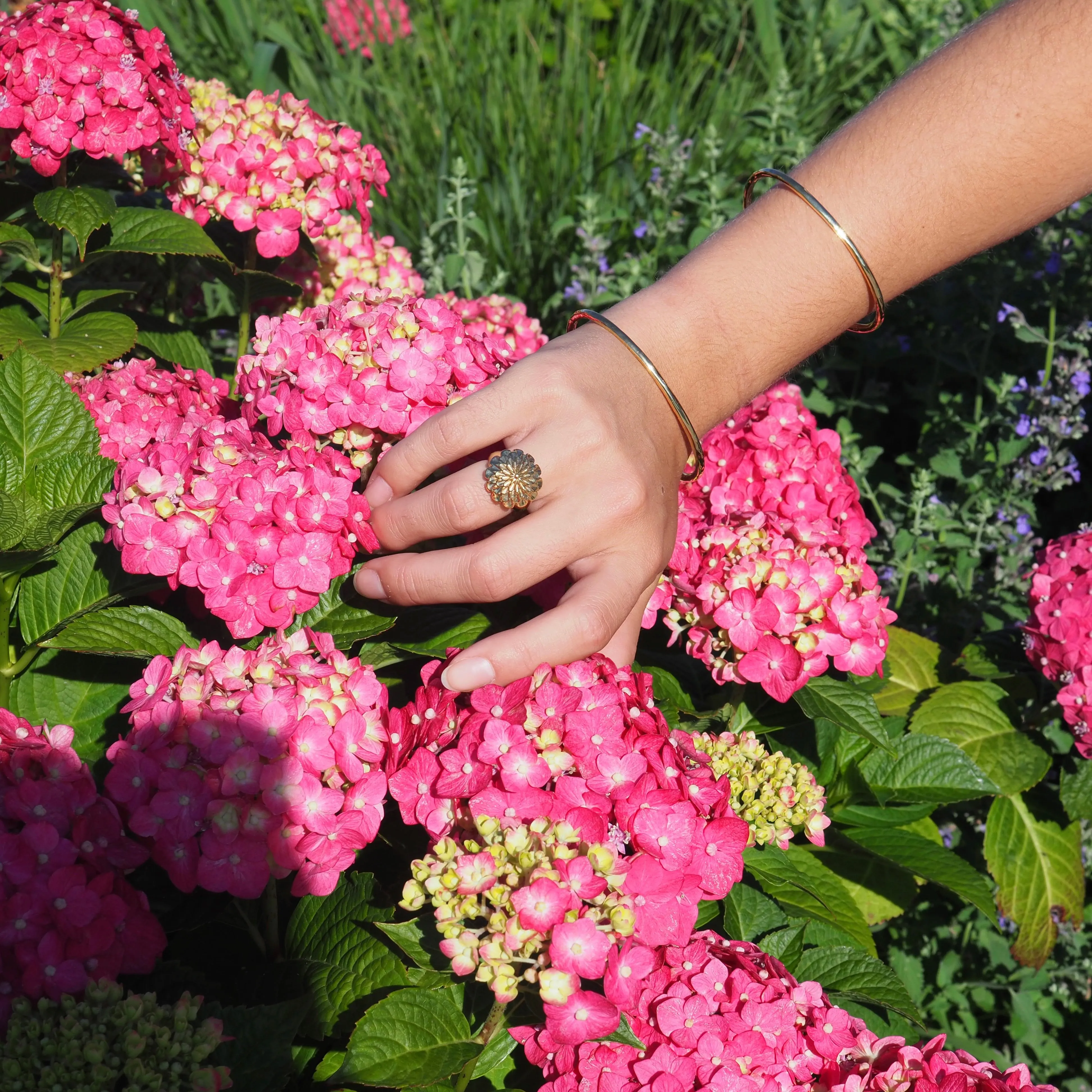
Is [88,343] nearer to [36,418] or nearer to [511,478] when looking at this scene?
[36,418]

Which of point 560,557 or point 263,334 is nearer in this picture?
point 560,557

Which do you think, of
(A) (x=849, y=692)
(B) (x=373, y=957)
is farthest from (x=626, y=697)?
(A) (x=849, y=692)

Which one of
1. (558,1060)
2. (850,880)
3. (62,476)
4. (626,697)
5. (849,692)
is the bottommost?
(850,880)

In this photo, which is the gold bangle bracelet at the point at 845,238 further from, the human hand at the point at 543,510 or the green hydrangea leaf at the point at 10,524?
the green hydrangea leaf at the point at 10,524

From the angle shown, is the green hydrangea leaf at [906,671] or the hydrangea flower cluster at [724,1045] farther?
the green hydrangea leaf at [906,671]

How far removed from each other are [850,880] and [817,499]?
865mm

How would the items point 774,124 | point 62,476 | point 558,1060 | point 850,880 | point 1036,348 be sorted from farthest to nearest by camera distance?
point 774,124, point 1036,348, point 850,880, point 62,476, point 558,1060

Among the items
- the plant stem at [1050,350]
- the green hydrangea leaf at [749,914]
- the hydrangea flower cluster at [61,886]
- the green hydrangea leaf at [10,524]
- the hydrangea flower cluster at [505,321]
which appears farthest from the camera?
the plant stem at [1050,350]

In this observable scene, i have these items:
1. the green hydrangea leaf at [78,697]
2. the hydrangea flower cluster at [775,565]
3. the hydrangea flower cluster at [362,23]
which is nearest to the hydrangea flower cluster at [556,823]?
the hydrangea flower cluster at [775,565]

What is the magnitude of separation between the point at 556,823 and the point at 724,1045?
380mm

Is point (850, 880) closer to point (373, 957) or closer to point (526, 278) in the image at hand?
point (373, 957)

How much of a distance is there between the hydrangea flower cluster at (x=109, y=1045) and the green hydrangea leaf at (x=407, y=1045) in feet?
0.54

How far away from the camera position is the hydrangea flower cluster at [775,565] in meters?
1.72

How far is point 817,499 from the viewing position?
1932 mm
